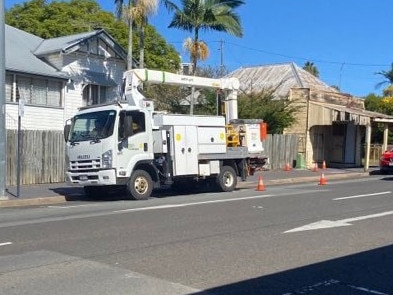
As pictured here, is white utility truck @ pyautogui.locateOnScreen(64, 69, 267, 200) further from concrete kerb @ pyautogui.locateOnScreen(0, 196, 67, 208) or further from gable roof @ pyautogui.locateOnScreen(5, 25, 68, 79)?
gable roof @ pyautogui.locateOnScreen(5, 25, 68, 79)

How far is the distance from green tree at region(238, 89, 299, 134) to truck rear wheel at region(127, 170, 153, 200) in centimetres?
1500

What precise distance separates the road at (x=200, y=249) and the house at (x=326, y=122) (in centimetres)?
1915

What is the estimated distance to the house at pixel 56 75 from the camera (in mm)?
27594

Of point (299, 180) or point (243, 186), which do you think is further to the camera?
point (299, 180)

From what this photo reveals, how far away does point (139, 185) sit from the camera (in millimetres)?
16969

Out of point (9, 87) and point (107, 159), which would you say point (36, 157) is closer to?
point (107, 159)

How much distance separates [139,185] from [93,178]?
1318 mm

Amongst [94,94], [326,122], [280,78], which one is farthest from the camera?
[280,78]

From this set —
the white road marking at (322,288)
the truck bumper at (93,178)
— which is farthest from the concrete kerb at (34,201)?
the white road marking at (322,288)

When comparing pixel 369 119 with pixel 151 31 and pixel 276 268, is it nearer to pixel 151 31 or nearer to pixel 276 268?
pixel 151 31

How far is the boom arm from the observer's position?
58.3 feet

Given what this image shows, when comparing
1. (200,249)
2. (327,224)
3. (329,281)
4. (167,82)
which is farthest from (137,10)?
(329,281)

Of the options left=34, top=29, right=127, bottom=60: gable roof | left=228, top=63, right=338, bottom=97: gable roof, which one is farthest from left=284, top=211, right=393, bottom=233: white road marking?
left=228, top=63, right=338, bottom=97: gable roof

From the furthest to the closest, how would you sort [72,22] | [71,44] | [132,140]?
[72,22]
[71,44]
[132,140]
